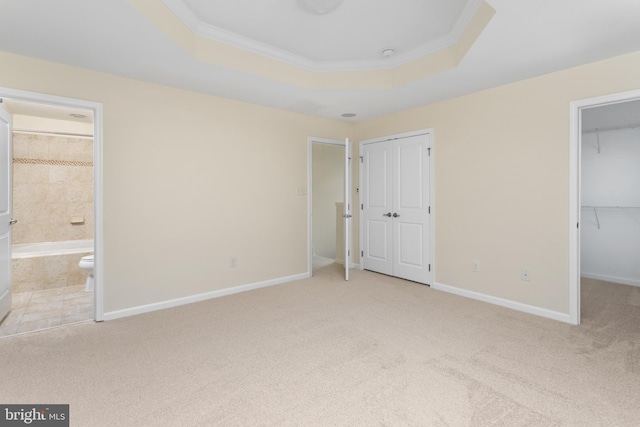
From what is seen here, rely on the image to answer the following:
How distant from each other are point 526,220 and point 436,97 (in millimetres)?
1732

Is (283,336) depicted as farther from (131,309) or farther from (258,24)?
(258,24)

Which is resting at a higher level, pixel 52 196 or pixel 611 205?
pixel 52 196

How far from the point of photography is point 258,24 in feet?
8.91

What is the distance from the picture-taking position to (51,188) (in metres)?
4.75

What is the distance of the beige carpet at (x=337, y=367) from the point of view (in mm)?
1758

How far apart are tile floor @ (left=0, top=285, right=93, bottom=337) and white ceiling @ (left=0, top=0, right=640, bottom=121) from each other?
94.5 inches

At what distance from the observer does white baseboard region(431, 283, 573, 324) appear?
308 cm

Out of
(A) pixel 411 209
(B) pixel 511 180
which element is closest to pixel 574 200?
(B) pixel 511 180

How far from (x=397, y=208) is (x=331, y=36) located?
250 cm

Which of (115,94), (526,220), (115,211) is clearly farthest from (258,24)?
(526,220)

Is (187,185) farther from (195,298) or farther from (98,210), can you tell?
(195,298)

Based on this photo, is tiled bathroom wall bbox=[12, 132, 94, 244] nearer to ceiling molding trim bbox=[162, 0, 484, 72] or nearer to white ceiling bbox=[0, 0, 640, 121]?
white ceiling bbox=[0, 0, 640, 121]

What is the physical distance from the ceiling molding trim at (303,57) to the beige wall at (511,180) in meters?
0.96

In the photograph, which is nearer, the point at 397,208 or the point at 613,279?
the point at 613,279
